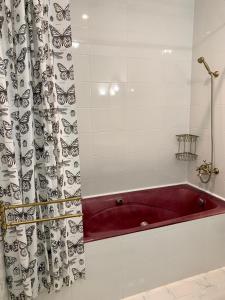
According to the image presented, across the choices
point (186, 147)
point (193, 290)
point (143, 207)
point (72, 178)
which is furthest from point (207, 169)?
point (72, 178)

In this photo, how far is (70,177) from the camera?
4.87 ft

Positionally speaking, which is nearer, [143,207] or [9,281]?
[9,281]

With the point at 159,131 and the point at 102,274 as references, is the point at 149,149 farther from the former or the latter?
the point at 102,274

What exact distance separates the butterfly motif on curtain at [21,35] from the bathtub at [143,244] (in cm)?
129

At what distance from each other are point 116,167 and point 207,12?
1757 millimetres

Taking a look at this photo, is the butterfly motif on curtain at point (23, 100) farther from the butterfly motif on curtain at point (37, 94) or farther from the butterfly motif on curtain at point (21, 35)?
the butterfly motif on curtain at point (21, 35)

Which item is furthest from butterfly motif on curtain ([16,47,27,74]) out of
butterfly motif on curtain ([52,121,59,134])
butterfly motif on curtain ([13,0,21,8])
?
butterfly motif on curtain ([52,121,59,134])

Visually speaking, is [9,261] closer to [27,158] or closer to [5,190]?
[5,190]

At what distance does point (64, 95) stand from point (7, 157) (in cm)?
48

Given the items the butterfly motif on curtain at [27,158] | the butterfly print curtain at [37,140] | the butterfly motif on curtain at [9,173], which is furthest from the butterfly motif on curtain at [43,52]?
the butterfly motif on curtain at [9,173]

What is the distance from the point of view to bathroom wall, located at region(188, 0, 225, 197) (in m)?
2.16

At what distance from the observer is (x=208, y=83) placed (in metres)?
2.32

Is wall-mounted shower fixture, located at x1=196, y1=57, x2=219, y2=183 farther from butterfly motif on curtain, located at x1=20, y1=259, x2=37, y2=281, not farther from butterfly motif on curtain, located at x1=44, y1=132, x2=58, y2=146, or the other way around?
butterfly motif on curtain, located at x1=20, y1=259, x2=37, y2=281

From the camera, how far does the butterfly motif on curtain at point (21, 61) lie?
127 cm
